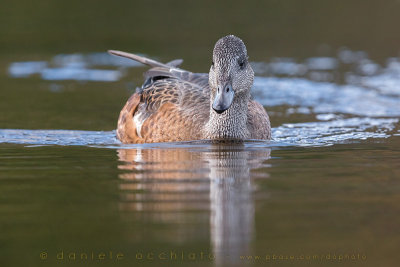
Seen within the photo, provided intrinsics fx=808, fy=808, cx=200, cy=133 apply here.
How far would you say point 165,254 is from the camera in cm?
506

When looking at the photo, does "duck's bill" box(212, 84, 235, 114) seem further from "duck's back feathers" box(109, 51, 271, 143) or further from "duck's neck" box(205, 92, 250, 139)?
"duck's back feathers" box(109, 51, 271, 143)

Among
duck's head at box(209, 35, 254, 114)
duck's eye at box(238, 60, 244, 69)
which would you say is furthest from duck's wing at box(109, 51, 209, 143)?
duck's eye at box(238, 60, 244, 69)

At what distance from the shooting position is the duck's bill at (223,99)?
8.22 metres

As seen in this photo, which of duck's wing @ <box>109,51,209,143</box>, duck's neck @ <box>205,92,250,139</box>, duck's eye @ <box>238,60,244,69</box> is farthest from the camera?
duck's wing @ <box>109,51,209,143</box>

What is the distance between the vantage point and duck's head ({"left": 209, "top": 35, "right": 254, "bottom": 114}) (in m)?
8.46

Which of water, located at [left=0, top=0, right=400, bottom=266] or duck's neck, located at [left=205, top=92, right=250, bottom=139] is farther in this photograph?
duck's neck, located at [left=205, top=92, right=250, bottom=139]

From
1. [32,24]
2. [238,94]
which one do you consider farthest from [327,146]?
[32,24]

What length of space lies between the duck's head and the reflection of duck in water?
23.5 inches

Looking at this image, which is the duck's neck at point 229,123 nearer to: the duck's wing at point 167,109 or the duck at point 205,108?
the duck at point 205,108

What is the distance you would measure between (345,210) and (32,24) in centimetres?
1420

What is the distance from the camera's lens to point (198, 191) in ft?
21.6

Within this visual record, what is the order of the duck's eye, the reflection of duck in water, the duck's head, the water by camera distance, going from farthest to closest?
1. the duck's eye
2. the duck's head
3. the reflection of duck in water
4. the water

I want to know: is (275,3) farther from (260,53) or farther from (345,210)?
(345,210)

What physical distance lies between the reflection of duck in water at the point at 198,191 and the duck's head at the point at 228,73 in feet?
1.96
